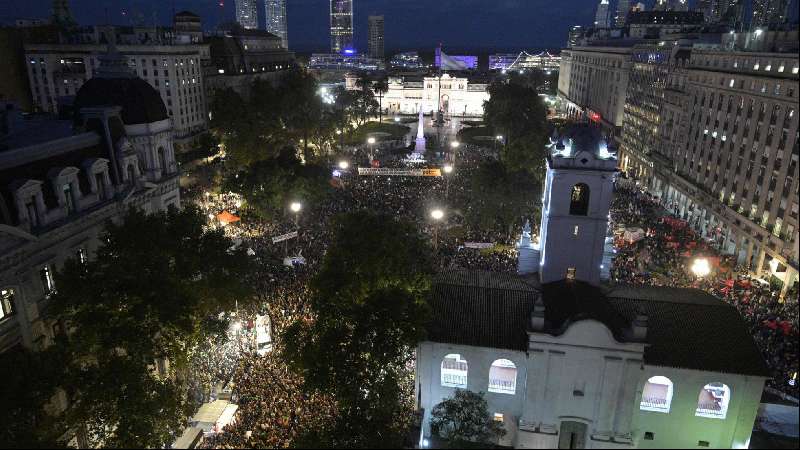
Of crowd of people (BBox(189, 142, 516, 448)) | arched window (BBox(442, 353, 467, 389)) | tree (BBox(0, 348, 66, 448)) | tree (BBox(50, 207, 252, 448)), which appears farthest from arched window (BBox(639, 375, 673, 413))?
tree (BBox(0, 348, 66, 448))

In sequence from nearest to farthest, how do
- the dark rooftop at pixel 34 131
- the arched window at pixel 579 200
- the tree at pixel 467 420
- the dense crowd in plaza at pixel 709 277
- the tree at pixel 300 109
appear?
the tree at pixel 467 420, the dense crowd in plaza at pixel 709 277, the arched window at pixel 579 200, the dark rooftop at pixel 34 131, the tree at pixel 300 109

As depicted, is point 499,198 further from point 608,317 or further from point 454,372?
point 454,372

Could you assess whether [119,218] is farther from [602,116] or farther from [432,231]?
[602,116]

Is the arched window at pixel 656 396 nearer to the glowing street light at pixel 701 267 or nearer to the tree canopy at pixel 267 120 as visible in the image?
the glowing street light at pixel 701 267

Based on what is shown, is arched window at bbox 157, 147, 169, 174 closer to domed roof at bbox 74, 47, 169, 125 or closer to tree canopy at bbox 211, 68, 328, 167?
domed roof at bbox 74, 47, 169, 125

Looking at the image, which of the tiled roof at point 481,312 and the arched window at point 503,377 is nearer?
the tiled roof at point 481,312

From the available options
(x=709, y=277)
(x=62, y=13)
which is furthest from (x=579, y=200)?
(x=62, y=13)

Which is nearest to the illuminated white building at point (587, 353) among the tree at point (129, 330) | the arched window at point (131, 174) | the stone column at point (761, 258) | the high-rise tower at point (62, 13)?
the tree at point (129, 330)
